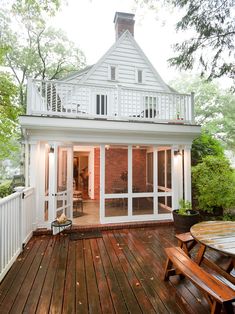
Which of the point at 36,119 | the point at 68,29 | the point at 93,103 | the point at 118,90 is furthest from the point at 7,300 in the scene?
the point at 68,29

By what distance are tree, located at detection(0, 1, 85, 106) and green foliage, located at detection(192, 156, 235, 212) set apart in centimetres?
1183

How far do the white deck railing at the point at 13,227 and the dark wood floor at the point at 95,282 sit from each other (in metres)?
0.18

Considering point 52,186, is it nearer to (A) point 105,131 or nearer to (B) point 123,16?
(A) point 105,131

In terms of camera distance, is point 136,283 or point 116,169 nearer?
point 136,283

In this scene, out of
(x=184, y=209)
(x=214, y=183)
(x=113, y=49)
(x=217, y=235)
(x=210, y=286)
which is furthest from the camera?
(x=113, y=49)

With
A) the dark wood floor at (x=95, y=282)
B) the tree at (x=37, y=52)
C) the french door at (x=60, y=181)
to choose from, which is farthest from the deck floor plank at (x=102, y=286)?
the tree at (x=37, y=52)

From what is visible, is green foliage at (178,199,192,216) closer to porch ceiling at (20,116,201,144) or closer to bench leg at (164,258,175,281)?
porch ceiling at (20,116,201,144)

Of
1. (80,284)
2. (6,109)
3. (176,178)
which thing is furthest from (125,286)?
(6,109)

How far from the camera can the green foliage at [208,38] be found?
4715 millimetres

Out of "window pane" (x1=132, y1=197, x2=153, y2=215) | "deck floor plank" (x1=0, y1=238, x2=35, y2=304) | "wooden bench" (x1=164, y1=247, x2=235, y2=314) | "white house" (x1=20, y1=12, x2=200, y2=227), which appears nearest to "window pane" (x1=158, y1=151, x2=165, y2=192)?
"white house" (x1=20, y1=12, x2=200, y2=227)

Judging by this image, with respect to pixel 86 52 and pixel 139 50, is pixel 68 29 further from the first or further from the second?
pixel 139 50

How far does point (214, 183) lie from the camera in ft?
18.6

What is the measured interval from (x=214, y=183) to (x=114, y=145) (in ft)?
10.4

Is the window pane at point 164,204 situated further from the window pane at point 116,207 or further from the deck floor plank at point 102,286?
the deck floor plank at point 102,286
